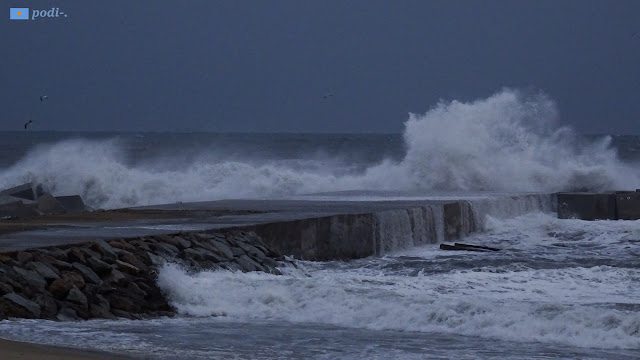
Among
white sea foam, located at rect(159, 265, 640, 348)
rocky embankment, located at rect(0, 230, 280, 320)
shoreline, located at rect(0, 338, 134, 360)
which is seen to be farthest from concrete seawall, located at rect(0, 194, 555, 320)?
shoreline, located at rect(0, 338, 134, 360)

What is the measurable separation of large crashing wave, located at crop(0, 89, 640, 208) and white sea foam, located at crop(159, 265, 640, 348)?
40.0 feet

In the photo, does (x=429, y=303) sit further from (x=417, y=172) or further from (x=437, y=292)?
(x=417, y=172)

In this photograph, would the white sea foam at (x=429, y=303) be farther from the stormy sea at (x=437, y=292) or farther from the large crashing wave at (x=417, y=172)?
the large crashing wave at (x=417, y=172)

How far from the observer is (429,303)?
9320 mm

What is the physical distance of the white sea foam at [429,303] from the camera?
8.54 m

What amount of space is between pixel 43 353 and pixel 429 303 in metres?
3.36

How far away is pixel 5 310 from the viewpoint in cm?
838

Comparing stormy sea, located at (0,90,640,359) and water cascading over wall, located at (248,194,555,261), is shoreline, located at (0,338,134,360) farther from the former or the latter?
water cascading over wall, located at (248,194,555,261)

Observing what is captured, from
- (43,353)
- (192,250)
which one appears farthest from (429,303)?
(43,353)

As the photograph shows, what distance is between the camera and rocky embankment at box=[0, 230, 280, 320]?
Result: 8.62 meters

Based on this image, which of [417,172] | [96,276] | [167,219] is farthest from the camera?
[417,172]

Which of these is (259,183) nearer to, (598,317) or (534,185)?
(534,185)

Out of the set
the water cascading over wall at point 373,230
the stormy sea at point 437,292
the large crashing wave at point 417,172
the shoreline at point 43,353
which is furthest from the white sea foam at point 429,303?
the large crashing wave at point 417,172

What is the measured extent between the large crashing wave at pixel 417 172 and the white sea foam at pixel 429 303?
12.2 meters
